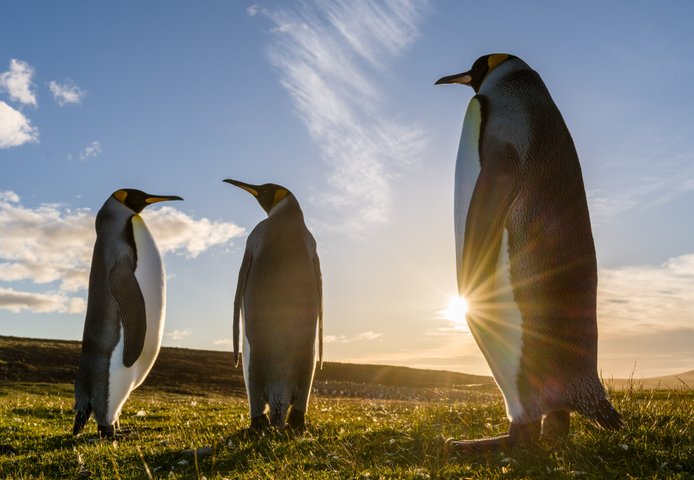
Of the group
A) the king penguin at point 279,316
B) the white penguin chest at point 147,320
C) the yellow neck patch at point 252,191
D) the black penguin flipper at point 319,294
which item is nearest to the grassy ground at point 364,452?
the king penguin at point 279,316

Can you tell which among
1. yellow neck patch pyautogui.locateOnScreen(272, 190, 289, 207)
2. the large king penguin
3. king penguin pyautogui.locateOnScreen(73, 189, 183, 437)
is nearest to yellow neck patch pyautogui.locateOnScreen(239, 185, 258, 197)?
yellow neck patch pyautogui.locateOnScreen(272, 190, 289, 207)

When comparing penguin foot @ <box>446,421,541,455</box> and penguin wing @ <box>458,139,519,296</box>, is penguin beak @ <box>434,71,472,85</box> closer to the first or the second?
penguin wing @ <box>458,139,519,296</box>

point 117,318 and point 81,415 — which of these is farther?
point 117,318

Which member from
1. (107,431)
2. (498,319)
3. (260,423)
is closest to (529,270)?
(498,319)

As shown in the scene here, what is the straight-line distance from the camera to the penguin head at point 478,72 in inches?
265

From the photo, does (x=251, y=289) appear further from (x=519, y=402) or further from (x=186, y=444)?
(x=519, y=402)

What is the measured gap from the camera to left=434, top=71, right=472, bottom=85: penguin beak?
282 inches

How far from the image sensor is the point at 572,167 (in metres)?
5.70

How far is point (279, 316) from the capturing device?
8.00 metres

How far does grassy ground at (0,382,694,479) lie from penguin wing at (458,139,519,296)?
1491 millimetres

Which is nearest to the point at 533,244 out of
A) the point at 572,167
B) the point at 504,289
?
the point at 504,289

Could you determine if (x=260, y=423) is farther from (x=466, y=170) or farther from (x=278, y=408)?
(x=466, y=170)

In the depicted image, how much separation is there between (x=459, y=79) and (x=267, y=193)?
138 inches

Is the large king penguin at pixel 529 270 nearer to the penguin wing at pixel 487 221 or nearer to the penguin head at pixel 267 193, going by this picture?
the penguin wing at pixel 487 221
